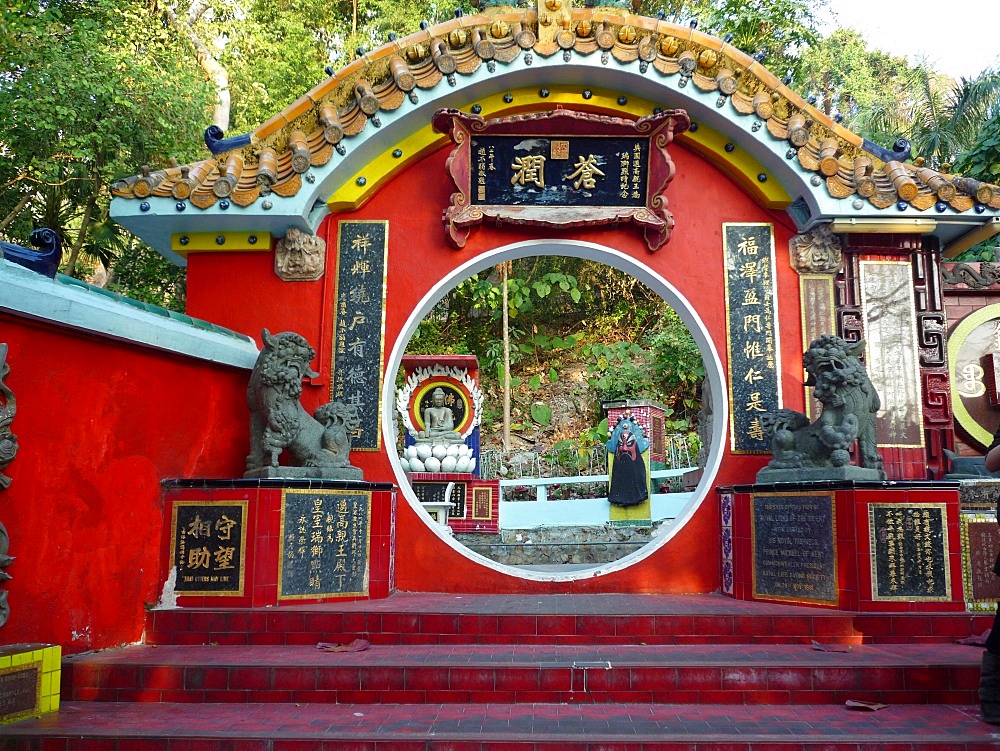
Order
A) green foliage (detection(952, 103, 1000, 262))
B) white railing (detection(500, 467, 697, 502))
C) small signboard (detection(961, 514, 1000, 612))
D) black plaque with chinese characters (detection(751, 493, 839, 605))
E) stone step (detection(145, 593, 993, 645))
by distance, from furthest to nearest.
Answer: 1. white railing (detection(500, 467, 697, 502))
2. green foliage (detection(952, 103, 1000, 262))
3. black plaque with chinese characters (detection(751, 493, 839, 605))
4. small signboard (detection(961, 514, 1000, 612))
5. stone step (detection(145, 593, 993, 645))

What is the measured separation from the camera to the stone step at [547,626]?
4.95 meters

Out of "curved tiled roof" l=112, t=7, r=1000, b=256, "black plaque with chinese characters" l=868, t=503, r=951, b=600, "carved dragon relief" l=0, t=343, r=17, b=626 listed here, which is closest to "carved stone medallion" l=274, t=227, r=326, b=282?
"curved tiled roof" l=112, t=7, r=1000, b=256

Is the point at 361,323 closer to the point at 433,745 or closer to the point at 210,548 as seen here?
the point at 210,548

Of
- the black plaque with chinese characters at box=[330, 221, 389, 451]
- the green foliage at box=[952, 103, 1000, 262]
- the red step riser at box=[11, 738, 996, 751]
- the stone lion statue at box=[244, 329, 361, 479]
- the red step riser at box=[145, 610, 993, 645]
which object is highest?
the green foliage at box=[952, 103, 1000, 262]

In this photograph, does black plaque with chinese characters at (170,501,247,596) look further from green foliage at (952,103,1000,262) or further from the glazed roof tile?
green foliage at (952,103,1000,262)

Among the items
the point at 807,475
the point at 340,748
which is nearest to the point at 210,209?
the point at 340,748

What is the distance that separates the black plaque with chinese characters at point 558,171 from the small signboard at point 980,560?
3.41 meters

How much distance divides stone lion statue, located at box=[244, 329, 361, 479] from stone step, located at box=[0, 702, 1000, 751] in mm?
1794

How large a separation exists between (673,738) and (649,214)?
4.21 meters

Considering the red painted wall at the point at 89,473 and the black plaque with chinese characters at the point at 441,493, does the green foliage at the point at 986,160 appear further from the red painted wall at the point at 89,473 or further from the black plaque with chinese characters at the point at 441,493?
the red painted wall at the point at 89,473

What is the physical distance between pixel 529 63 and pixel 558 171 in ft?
2.86

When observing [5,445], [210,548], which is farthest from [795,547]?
[5,445]

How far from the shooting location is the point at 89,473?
4695 mm

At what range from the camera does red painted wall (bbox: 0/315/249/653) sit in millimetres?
4277
